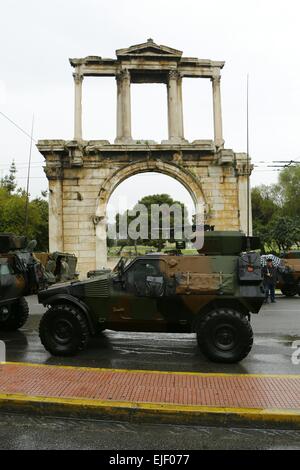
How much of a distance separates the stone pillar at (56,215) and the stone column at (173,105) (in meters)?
6.41

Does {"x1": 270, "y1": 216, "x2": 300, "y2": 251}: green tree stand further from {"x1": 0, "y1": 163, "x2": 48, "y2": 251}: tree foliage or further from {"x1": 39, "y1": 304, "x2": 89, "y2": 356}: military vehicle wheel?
{"x1": 39, "y1": 304, "x2": 89, "y2": 356}: military vehicle wheel

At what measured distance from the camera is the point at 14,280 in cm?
1005

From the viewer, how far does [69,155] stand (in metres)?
22.7

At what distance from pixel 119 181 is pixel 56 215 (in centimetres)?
360

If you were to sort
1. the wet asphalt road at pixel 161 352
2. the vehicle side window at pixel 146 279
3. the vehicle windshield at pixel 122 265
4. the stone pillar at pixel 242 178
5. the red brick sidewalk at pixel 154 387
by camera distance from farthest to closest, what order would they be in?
the stone pillar at pixel 242 178
the vehicle windshield at pixel 122 265
the vehicle side window at pixel 146 279
the wet asphalt road at pixel 161 352
the red brick sidewalk at pixel 154 387

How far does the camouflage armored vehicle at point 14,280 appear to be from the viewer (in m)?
9.80

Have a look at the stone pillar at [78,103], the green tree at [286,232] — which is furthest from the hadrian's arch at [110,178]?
the green tree at [286,232]

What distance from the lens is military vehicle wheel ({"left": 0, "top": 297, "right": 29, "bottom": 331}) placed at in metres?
10.3

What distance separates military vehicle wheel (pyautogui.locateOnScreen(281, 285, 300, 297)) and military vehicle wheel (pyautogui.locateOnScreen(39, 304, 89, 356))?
1197 cm

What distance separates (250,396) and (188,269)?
271 cm

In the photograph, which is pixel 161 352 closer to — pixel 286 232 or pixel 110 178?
pixel 110 178

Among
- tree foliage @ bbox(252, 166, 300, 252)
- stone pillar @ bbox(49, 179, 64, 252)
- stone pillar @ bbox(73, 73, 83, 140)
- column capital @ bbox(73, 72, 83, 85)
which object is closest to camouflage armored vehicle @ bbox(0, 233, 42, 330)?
stone pillar @ bbox(49, 179, 64, 252)

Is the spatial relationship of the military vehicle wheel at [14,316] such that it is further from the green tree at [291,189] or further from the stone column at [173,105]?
the green tree at [291,189]

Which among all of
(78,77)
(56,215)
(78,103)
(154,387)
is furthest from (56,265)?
(154,387)
